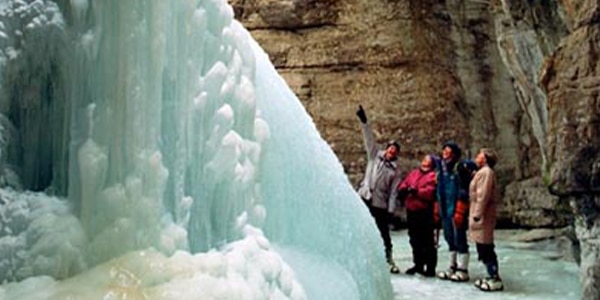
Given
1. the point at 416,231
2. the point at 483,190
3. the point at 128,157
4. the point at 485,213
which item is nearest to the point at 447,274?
the point at 416,231

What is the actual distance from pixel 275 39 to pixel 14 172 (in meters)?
13.2

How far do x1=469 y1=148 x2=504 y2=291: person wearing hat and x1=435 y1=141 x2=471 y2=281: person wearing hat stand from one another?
12.8 inches

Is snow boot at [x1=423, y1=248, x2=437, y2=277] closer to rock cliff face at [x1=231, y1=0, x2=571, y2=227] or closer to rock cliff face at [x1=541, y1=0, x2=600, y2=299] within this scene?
rock cliff face at [x1=541, y1=0, x2=600, y2=299]

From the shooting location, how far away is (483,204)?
711cm

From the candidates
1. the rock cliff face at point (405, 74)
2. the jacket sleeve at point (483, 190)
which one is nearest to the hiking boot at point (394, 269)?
the jacket sleeve at point (483, 190)

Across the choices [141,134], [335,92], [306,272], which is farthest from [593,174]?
[335,92]

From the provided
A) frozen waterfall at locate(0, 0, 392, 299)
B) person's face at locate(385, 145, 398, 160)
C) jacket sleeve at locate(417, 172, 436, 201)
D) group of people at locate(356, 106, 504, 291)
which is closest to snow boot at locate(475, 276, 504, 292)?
group of people at locate(356, 106, 504, 291)

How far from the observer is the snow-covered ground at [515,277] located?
7.11 metres

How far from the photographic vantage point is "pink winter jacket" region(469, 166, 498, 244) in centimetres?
709

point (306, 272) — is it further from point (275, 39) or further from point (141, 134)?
point (275, 39)

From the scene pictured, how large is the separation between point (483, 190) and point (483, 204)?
14 centimetres

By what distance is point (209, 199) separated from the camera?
3.05 metres

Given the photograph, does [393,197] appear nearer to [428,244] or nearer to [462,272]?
[428,244]

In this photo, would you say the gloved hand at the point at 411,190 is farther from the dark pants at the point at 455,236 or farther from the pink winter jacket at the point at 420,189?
the dark pants at the point at 455,236
